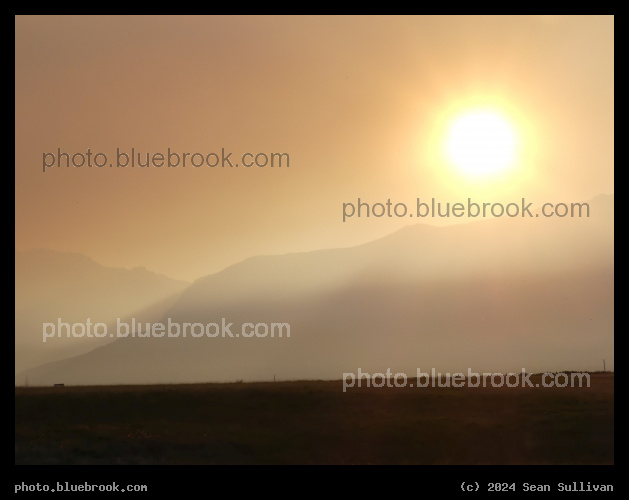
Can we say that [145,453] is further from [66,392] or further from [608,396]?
[608,396]

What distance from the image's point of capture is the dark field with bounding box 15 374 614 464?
14273mm

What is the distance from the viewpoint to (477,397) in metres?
15.7

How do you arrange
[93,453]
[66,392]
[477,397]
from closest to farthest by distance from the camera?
[93,453]
[477,397]
[66,392]

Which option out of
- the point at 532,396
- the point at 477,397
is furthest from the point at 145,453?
the point at 532,396

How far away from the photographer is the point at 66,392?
55.1 feet

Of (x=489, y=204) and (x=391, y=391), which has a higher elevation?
(x=489, y=204)

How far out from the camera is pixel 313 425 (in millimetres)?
15211

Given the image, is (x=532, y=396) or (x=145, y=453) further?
(x=532, y=396)

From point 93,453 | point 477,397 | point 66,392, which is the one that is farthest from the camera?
point 66,392

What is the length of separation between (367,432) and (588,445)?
15.8 ft

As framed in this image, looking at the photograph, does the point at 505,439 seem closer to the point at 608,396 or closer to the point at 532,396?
the point at 532,396

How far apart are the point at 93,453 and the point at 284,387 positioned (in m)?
5.03

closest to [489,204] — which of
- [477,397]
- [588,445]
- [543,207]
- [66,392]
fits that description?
[543,207]

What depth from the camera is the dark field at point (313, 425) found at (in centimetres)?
1427
